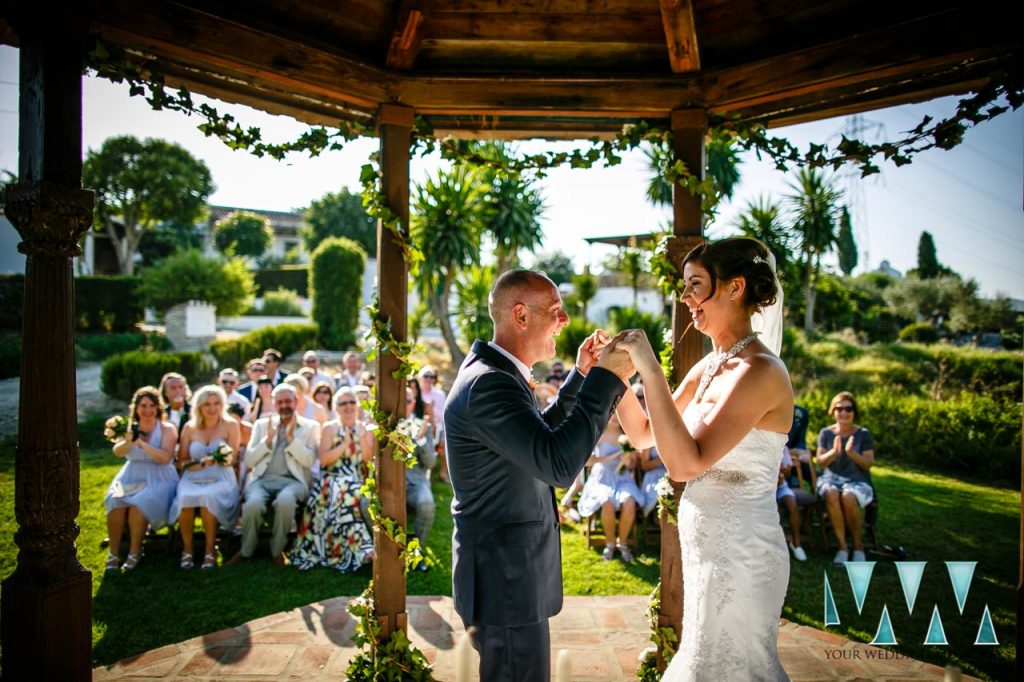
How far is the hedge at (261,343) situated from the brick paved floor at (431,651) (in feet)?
41.0

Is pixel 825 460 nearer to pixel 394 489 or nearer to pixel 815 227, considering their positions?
pixel 394 489

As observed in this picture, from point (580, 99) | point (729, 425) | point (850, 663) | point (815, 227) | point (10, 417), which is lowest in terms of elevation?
point (850, 663)

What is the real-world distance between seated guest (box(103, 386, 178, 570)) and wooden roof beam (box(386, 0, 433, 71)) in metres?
4.47

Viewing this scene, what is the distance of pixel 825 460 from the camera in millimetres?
6672

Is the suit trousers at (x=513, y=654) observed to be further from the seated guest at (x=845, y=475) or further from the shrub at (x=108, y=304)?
the shrub at (x=108, y=304)

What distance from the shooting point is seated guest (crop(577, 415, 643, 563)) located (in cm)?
634

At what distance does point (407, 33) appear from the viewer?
3.33 meters

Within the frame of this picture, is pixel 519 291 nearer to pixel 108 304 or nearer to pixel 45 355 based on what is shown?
pixel 45 355

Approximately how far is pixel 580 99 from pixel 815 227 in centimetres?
1945

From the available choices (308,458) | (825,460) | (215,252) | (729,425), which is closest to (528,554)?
(729,425)

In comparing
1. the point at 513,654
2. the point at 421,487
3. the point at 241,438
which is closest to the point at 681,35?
the point at 513,654

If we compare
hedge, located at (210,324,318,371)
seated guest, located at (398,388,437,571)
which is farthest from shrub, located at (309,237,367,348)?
seated guest, located at (398,388,437,571)

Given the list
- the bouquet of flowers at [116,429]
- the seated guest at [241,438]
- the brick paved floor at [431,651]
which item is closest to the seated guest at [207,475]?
the seated guest at [241,438]

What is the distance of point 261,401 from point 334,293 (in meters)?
12.9
